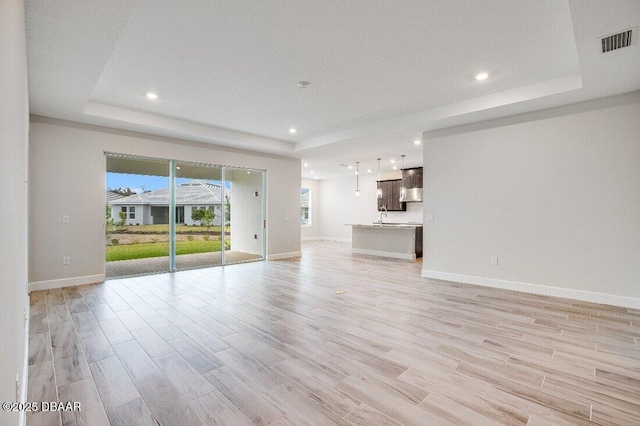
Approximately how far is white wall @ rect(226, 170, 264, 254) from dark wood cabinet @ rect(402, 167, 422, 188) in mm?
4350

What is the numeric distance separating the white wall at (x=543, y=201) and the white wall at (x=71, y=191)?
5623mm

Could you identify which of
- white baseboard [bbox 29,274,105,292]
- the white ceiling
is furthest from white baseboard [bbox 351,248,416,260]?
white baseboard [bbox 29,274,105,292]

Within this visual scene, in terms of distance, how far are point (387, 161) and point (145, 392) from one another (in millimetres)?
8502

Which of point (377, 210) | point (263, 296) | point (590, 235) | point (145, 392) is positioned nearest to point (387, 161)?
point (377, 210)

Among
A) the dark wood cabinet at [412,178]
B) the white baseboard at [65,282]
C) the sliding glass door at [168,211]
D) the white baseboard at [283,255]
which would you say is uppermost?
the dark wood cabinet at [412,178]

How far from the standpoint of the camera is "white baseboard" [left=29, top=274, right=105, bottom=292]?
182 inches

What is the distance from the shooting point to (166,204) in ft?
20.3

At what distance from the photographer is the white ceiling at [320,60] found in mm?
2496

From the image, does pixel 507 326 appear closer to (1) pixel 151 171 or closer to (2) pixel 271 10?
(2) pixel 271 10

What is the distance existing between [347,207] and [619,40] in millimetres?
10033

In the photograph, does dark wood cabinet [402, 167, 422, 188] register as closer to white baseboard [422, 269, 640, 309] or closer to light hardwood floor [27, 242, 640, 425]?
white baseboard [422, 269, 640, 309]

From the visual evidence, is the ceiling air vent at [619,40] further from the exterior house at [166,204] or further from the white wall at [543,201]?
the exterior house at [166,204]

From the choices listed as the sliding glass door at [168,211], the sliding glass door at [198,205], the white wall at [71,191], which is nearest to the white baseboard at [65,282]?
the white wall at [71,191]

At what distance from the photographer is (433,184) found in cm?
564
